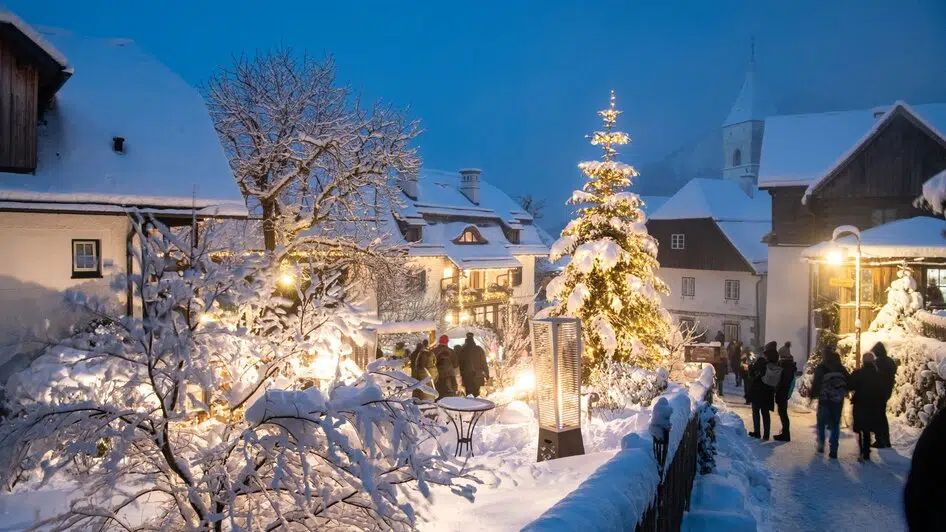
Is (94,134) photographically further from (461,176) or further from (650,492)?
(461,176)

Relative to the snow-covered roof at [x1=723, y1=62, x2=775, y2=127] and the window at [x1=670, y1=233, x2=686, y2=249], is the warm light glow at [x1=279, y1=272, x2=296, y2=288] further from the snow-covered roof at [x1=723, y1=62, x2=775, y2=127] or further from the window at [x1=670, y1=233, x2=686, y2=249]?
the snow-covered roof at [x1=723, y1=62, x2=775, y2=127]

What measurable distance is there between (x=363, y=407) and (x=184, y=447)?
144 centimetres

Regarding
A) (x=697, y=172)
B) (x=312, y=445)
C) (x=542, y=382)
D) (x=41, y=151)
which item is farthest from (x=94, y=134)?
(x=697, y=172)

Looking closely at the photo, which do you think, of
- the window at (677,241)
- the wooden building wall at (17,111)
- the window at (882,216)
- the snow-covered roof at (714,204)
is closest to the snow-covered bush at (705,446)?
the wooden building wall at (17,111)

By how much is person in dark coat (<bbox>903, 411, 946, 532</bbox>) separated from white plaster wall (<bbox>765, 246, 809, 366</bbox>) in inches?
1117

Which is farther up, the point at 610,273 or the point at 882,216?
the point at 882,216

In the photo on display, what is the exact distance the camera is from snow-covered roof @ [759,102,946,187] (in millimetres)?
28156

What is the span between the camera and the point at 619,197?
1582cm

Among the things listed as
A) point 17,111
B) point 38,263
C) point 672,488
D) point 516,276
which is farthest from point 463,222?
point 672,488

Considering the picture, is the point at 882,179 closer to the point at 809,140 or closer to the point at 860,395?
the point at 809,140

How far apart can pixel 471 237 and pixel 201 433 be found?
114 ft

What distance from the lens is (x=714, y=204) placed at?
3772cm

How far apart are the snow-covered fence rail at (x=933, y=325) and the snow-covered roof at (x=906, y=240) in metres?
5.03

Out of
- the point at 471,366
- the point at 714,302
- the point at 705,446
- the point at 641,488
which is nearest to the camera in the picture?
the point at 641,488
